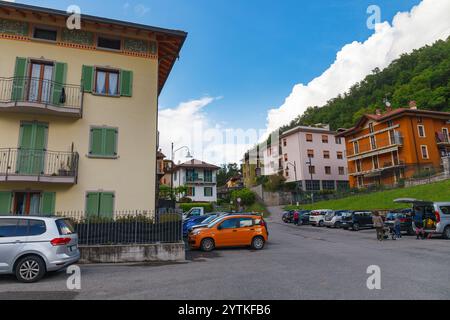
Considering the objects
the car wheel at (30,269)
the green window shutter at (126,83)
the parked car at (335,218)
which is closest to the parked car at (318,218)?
the parked car at (335,218)

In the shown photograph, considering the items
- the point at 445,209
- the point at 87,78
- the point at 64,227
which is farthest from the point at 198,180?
the point at 64,227

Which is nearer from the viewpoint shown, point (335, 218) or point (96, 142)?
point (96, 142)

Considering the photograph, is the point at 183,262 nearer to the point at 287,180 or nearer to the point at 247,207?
the point at 247,207

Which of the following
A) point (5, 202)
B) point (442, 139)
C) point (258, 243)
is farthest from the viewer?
point (442, 139)

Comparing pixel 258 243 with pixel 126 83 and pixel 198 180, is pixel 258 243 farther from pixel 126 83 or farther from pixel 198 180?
pixel 198 180

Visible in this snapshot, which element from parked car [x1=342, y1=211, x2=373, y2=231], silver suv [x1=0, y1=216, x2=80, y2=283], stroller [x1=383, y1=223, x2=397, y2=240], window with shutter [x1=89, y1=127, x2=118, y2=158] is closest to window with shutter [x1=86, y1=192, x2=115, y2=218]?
window with shutter [x1=89, y1=127, x2=118, y2=158]

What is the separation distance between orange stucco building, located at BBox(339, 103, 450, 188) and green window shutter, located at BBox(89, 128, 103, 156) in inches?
1391

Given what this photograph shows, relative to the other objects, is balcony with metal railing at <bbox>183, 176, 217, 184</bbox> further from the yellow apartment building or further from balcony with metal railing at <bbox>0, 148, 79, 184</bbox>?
balcony with metal railing at <bbox>0, 148, 79, 184</bbox>

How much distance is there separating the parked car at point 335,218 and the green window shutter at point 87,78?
21130 mm

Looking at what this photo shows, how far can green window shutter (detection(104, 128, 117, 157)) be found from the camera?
14844mm

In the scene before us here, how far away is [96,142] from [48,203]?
3465 mm

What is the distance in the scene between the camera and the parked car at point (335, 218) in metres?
25.5

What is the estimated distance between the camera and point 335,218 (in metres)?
25.8

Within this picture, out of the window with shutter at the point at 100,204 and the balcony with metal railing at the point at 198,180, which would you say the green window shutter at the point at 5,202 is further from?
the balcony with metal railing at the point at 198,180
